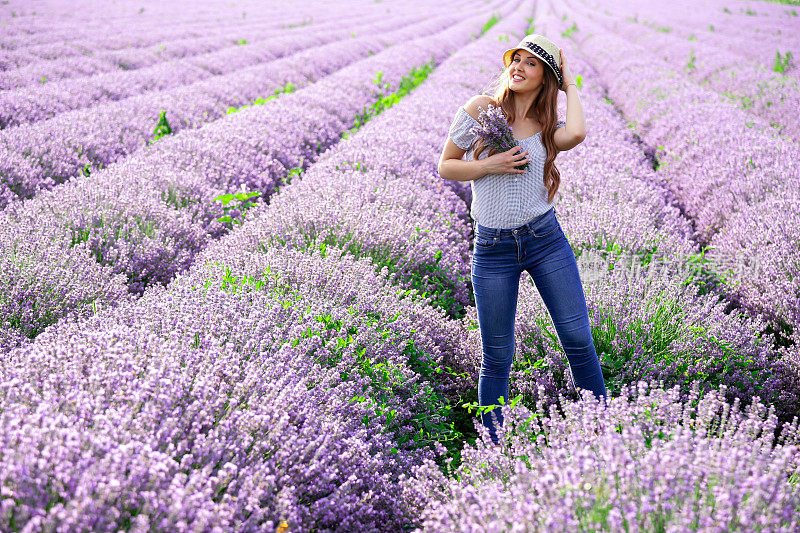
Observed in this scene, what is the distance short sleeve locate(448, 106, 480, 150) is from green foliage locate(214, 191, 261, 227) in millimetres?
2690

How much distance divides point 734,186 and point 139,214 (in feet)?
15.9

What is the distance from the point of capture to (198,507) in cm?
138

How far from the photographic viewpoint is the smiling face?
2.14m

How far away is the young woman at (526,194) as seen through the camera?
2.17 metres

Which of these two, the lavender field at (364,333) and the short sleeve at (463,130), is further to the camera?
the short sleeve at (463,130)

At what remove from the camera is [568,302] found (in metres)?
2.24

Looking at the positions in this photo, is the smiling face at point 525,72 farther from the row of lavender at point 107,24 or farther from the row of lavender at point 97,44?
the row of lavender at point 107,24

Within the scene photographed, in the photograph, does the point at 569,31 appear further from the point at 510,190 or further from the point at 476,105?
the point at 510,190

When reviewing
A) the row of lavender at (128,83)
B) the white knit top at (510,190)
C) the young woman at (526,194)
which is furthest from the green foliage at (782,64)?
the white knit top at (510,190)

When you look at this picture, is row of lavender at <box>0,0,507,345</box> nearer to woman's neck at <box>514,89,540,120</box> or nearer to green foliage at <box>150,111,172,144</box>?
green foliage at <box>150,111,172,144</box>

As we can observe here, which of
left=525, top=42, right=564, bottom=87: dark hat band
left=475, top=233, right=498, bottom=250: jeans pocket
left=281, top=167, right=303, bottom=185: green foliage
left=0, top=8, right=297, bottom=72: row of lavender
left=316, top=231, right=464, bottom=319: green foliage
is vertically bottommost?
left=316, top=231, right=464, bottom=319: green foliage

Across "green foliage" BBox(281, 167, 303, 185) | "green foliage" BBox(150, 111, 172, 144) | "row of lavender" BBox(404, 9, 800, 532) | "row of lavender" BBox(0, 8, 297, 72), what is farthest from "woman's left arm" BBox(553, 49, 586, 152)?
"row of lavender" BBox(0, 8, 297, 72)

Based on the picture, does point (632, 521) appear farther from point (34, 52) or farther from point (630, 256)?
point (34, 52)

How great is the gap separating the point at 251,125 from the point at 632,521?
6.01 meters
